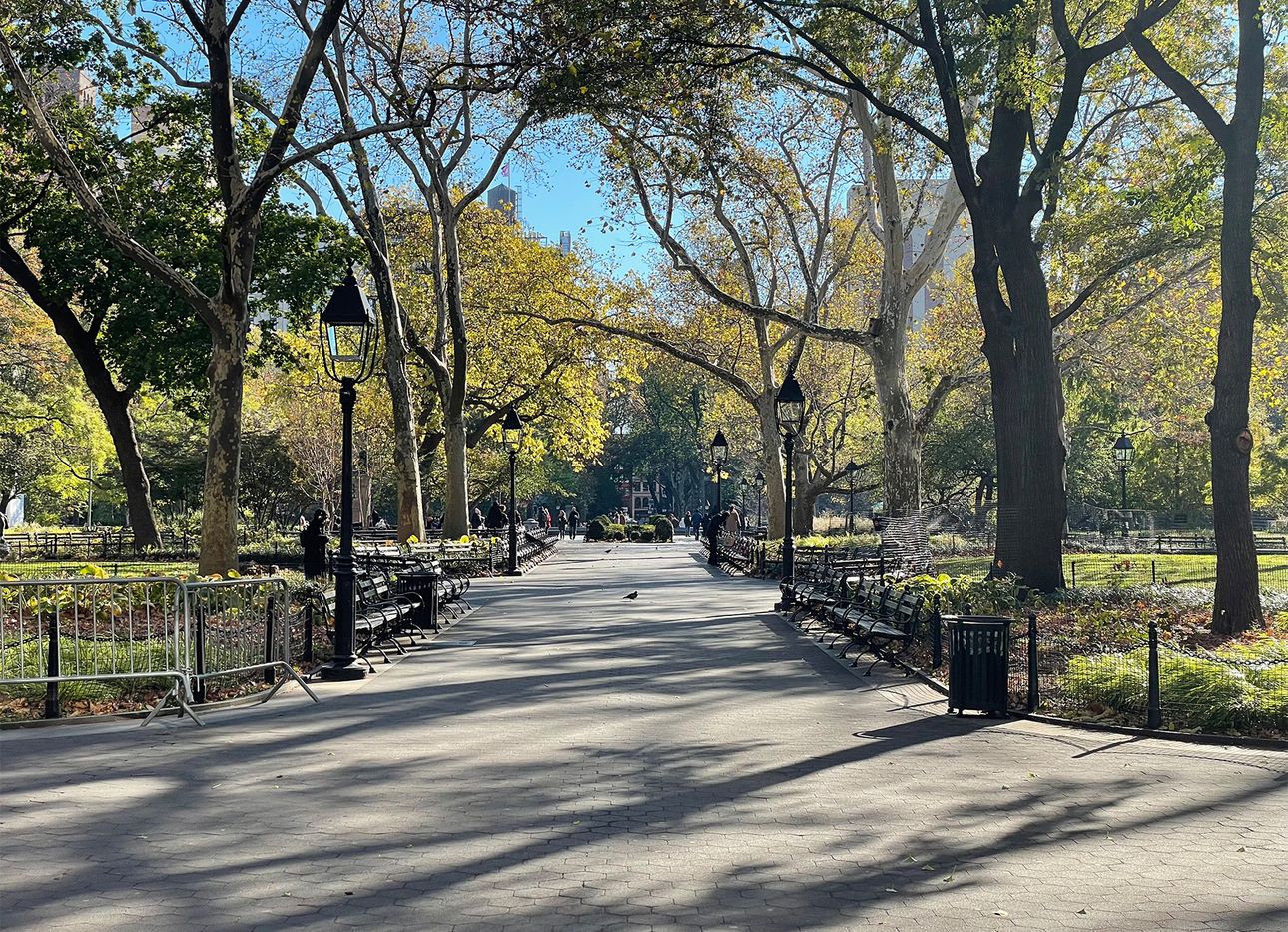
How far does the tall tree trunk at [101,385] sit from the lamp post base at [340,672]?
16.8 metres

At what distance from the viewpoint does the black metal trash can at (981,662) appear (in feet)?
36.0

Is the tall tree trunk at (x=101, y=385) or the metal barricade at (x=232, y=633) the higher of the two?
the tall tree trunk at (x=101, y=385)

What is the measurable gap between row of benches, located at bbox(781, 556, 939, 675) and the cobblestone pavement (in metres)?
2.48

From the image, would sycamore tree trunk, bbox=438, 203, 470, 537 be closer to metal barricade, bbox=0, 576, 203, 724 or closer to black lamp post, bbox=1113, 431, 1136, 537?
metal barricade, bbox=0, 576, 203, 724

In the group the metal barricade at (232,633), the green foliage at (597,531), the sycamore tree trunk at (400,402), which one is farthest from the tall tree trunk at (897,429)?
the green foliage at (597,531)

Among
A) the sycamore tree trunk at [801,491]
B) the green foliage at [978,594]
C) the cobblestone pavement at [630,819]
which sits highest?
the sycamore tree trunk at [801,491]

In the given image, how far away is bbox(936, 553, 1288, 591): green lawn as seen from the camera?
25.1m

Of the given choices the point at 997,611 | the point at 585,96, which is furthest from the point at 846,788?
the point at 585,96

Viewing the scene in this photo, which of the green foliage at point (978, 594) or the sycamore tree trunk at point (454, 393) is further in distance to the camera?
the sycamore tree trunk at point (454, 393)

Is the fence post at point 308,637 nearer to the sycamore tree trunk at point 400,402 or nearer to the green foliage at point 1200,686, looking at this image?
the green foliage at point 1200,686

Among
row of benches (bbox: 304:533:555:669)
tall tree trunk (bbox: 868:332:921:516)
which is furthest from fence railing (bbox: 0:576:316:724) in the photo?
tall tree trunk (bbox: 868:332:921:516)

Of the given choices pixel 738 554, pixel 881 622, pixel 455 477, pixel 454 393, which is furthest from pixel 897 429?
pixel 881 622

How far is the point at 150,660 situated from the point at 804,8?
14.4 m

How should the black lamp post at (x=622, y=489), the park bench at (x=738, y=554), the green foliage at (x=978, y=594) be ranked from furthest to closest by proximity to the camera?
Result: the black lamp post at (x=622, y=489) < the park bench at (x=738, y=554) < the green foliage at (x=978, y=594)
